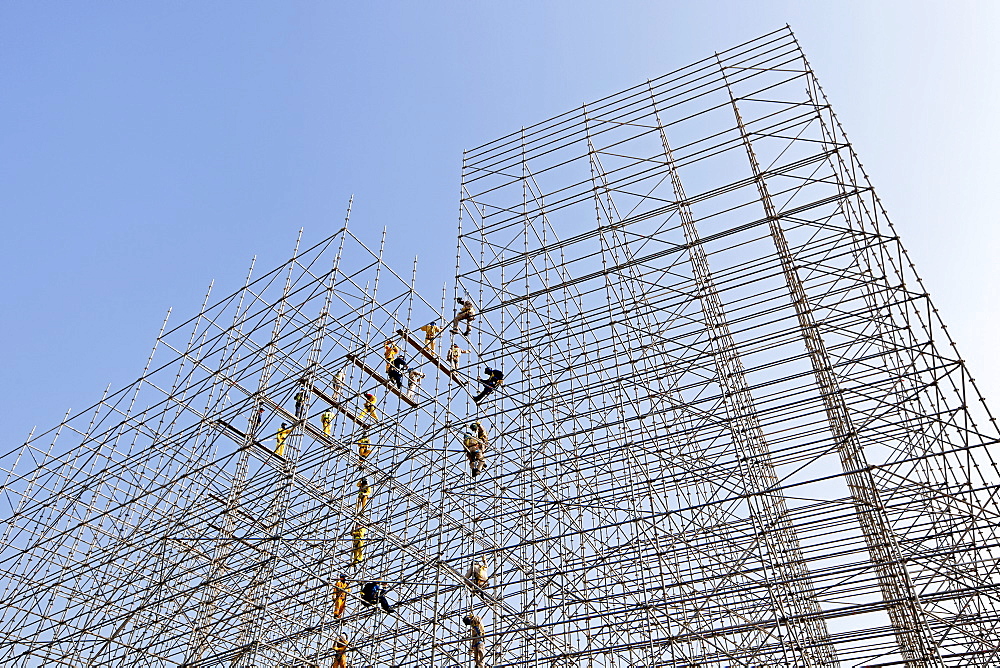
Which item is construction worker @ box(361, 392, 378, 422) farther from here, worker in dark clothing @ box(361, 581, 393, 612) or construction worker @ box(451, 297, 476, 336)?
worker in dark clothing @ box(361, 581, 393, 612)

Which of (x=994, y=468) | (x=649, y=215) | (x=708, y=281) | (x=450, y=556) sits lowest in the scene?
(x=994, y=468)

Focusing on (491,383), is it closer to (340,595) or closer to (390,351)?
(390,351)

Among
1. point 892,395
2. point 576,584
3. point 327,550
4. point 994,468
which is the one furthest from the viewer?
point 327,550

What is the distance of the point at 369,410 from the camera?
14.8 meters

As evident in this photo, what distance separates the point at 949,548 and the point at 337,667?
8313mm

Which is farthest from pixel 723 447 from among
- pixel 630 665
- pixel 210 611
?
pixel 210 611

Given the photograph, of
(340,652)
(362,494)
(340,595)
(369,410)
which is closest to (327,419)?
(369,410)

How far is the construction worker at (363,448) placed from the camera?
14.1m

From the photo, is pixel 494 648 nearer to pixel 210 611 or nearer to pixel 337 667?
pixel 337 667

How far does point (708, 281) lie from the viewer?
14359 mm

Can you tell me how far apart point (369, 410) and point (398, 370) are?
875 millimetres

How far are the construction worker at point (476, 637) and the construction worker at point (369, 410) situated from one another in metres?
3.71

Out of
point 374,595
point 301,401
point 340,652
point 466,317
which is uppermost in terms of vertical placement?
point 466,317

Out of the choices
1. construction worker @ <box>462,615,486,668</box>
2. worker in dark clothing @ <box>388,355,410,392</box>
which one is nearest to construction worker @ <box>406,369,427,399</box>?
worker in dark clothing @ <box>388,355,410,392</box>
